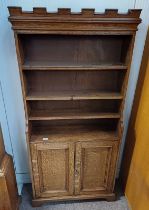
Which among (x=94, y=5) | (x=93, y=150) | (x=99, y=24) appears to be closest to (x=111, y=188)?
(x=93, y=150)

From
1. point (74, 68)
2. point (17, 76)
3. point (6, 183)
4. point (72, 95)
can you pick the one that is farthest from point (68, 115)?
point (6, 183)

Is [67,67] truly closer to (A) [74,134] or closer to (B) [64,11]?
(B) [64,11]

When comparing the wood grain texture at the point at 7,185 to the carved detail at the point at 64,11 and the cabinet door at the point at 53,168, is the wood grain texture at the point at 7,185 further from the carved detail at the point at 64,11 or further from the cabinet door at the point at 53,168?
the carved detail at the point at 64,11

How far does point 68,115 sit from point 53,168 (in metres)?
0.44

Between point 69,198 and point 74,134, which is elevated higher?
point 74,134

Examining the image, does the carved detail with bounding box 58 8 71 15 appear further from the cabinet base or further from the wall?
the cabinet base

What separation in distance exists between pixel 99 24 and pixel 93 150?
855mm

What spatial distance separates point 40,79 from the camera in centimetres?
138

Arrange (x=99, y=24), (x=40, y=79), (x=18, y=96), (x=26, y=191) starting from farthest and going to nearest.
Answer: (x=26, y=191)
(x=18, y=96)
(x=40, y=79)
(x=99, y=24)

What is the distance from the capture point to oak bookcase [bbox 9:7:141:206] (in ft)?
3.77

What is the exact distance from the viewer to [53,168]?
4.86 ft

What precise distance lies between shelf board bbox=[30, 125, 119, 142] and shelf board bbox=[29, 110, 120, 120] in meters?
0.15

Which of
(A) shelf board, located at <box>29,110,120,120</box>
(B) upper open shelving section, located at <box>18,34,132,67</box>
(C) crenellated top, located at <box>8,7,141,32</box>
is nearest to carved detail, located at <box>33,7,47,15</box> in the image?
(C) crenellated top, located at <box>8,7,141,32</box>

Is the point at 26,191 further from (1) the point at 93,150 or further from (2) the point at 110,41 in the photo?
(2) the point at 110,41
